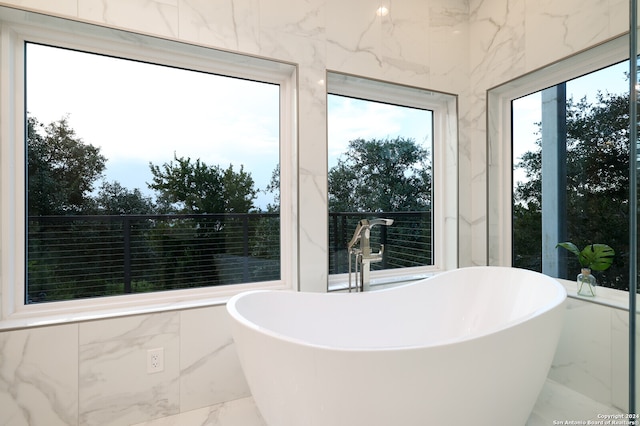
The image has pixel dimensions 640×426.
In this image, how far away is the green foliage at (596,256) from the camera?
70.1 inches

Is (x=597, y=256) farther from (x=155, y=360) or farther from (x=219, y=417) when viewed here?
(x=155, y=360)

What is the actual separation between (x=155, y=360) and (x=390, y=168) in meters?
1.93

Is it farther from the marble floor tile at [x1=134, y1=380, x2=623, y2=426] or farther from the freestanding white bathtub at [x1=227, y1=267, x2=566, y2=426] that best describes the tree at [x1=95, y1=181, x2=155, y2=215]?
the marble floor tile at [x1=134, y1=380, x2=623, y2=426]

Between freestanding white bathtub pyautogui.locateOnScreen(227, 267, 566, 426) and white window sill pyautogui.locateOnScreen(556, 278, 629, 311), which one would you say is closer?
freestanding white bathtub pyautogui.locateOnScreen(227, 267, 566, 426)

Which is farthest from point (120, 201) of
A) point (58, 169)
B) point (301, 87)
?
point (301, 87)

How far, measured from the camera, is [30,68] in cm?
160

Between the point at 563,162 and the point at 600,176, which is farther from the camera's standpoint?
the point at 563,162

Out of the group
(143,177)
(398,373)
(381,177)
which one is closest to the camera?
(398,373)

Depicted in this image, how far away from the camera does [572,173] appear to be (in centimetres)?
197

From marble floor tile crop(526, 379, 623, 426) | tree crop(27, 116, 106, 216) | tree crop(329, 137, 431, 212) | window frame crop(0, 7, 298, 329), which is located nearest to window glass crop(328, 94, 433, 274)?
tree crop(329, 137, 431, 212)

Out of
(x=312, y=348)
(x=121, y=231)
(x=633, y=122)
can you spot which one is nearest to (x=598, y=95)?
(x=633, y=122)

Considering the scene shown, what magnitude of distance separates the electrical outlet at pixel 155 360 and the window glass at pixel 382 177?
3.69 ft

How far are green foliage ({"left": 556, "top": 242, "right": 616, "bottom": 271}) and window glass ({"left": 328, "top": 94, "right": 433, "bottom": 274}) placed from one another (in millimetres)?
983

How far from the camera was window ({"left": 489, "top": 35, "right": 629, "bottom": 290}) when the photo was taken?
176 cm
